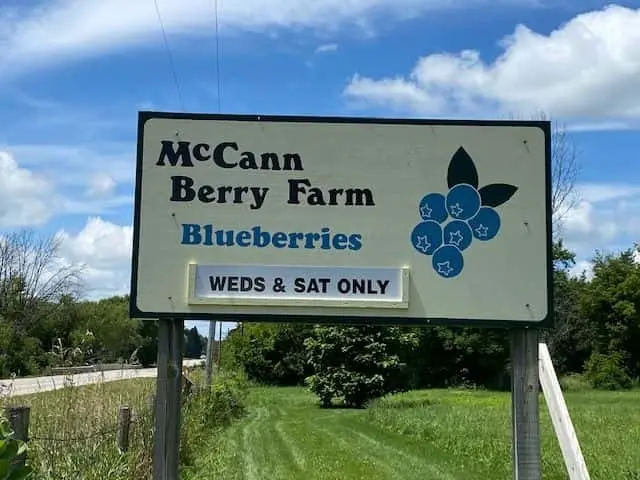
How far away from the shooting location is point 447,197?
4895 millimetres

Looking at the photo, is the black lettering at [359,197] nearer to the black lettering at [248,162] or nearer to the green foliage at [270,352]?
the black lettering at [248,162]

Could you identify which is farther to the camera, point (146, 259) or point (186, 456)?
point (186, 456)

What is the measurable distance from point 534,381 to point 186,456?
24.9 ft

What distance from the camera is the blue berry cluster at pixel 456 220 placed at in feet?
15.9

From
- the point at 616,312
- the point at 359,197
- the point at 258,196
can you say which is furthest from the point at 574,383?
the point at 258,196

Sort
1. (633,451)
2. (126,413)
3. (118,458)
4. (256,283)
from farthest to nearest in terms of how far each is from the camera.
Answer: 1. (633,451)
2. (126,413)
3. (118,458)
4. (256,283)

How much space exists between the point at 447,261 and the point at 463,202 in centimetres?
37

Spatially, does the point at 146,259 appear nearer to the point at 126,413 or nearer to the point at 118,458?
the point at 118,458

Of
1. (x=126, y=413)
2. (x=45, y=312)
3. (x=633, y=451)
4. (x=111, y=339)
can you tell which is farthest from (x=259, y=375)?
(x=126, y=413)

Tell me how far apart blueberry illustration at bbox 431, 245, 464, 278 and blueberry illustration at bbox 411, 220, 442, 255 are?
0.04 m

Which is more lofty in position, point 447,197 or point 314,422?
point 447,197

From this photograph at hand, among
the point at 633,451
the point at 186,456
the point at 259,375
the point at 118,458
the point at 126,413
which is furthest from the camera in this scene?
the point at 259,375

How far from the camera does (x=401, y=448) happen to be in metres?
15.2

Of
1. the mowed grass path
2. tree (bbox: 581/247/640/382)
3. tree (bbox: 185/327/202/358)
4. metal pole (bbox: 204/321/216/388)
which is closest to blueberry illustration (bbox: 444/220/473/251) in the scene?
the mowed grass path
